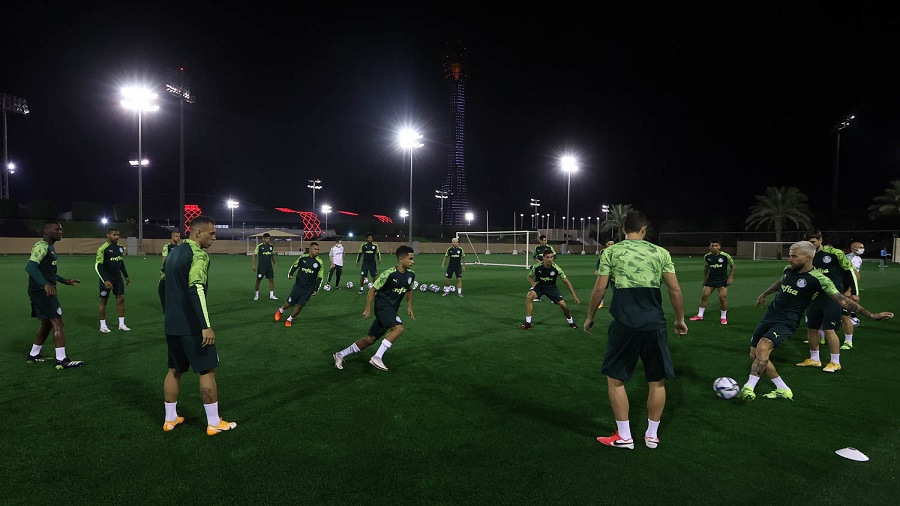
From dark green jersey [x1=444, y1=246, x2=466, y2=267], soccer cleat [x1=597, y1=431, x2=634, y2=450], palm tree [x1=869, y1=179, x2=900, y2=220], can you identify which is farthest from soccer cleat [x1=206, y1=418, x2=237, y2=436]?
palm tree [x1=869, y1=179, x2=900, y2=220]

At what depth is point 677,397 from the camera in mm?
6234

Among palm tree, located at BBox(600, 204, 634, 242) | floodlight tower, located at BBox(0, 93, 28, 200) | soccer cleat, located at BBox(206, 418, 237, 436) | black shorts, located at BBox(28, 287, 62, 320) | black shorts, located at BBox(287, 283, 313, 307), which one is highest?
floodlight tower, located at BBox(0, 93, 28, 200)

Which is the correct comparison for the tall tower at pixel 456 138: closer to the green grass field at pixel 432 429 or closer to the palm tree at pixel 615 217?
the palm tree at pixel 615 217

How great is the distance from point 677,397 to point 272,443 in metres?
5.03

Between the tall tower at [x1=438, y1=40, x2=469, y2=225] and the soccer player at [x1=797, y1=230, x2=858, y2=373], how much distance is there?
121 metres

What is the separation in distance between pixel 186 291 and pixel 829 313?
30.7 feet

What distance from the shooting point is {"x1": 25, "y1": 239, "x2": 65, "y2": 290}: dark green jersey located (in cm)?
705

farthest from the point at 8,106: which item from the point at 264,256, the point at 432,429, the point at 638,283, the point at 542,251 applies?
the point at 638,283

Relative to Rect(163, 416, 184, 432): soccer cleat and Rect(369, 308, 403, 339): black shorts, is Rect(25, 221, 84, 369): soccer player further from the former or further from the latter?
Rect(369, 308, 403, 339): black shorts

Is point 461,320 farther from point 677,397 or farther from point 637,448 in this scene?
point 637,448

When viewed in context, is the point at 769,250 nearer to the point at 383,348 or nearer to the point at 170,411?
the point at 383,348

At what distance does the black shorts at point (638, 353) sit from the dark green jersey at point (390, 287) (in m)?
3.67

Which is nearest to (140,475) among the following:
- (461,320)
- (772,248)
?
(461,320)

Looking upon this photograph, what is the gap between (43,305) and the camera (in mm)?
7176
